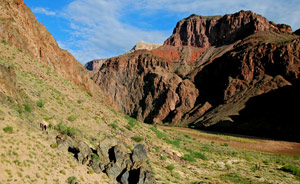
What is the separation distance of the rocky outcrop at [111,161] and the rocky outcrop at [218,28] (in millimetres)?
128983

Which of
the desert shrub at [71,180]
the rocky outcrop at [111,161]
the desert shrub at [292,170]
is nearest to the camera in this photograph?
the desert shrub at [71,180]

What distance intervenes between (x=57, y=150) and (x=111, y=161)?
2758 millimetres

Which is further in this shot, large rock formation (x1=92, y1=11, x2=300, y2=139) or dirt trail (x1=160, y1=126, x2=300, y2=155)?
large rock formation (x1=92, y1=11, x2=300, y2=139)

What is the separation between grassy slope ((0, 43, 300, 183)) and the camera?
981cm

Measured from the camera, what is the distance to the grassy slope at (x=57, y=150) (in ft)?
32.2

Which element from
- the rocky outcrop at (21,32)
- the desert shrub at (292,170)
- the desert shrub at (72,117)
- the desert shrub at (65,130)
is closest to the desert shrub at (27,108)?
the desert shrub at (65,130)

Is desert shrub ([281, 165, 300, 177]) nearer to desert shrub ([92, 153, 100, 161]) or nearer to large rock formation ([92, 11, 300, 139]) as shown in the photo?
desert shrub ([92, 153, 100, 161])

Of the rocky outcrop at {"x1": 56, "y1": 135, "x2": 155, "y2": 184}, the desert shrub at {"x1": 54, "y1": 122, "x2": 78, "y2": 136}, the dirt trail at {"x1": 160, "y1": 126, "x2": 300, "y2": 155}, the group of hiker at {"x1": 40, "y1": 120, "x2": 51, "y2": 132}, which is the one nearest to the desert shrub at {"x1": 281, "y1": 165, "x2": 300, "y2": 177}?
the rocky outcrop at {"x1": 56, "y1": 135, "x2": 155, "y2": 184}

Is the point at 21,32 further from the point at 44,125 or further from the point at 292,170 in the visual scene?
the point at 292,170

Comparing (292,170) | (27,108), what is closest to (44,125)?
(27,108)

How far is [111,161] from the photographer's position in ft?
41.1

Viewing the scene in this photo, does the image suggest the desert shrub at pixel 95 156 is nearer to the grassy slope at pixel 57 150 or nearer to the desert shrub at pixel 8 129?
the grassy slope at pixel 57 150

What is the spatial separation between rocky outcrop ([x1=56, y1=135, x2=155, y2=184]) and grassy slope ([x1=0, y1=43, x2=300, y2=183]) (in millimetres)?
393

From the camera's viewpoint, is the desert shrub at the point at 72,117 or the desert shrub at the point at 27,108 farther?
the desert shrub at the point at 72,117
